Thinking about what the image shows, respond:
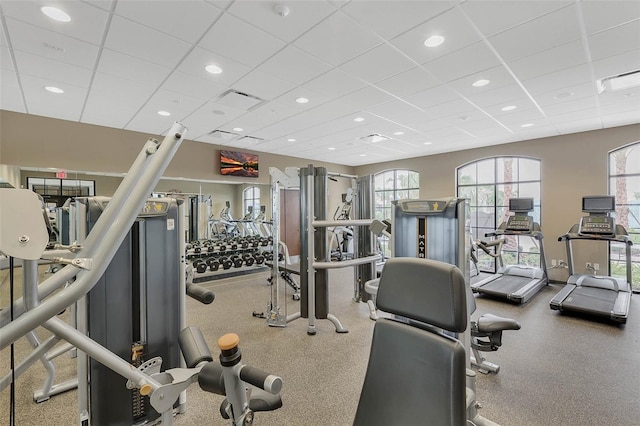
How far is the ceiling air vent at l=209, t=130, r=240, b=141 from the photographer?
594cm

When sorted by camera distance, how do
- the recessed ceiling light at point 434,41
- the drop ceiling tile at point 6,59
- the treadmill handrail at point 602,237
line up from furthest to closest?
the treadmill handrail at point 602,237 < the drop ceiling tile at point 6,59 < the recessed ceiling light at point 434,41

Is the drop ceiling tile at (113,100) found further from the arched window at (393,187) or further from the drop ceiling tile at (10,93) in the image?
the arched window at (393,187)

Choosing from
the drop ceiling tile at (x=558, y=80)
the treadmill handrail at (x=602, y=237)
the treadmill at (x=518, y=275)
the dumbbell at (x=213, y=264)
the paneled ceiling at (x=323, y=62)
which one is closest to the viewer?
the paneled ceiling at (x=323, y=62)

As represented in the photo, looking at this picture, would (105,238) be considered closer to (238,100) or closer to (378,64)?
(378,64)

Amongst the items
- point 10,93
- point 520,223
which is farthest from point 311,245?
point 520,223

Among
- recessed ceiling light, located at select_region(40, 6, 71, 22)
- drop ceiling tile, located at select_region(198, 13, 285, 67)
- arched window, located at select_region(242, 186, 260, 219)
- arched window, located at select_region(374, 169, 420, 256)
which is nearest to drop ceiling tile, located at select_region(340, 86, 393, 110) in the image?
drop ceiling tile, located at select_region(198, 13, 285, 67)

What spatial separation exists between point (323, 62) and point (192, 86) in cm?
170

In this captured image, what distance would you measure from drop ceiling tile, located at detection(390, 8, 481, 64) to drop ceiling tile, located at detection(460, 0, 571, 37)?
0.26 ft

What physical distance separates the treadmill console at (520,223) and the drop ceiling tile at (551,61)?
127 inches

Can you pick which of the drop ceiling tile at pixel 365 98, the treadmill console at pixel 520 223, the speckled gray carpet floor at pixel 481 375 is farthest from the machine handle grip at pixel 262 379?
the treadmill console at pixel 520 223

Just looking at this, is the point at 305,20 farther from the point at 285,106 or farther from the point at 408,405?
the point at 408,405

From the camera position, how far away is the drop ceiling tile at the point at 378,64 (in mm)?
2963

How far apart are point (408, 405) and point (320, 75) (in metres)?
3.27

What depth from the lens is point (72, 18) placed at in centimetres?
239
